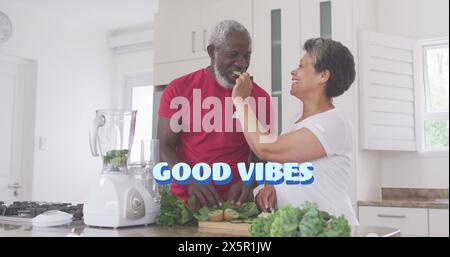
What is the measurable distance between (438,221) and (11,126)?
A: 2244 millimetres

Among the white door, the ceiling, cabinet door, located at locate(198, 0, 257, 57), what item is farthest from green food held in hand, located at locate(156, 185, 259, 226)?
the white door

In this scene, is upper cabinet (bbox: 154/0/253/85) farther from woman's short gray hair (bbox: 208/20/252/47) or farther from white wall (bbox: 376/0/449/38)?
white wall (bbox: 376/0/449/38)

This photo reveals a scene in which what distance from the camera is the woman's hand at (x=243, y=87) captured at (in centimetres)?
157

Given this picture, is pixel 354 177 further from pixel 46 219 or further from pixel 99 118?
pixel 46 219

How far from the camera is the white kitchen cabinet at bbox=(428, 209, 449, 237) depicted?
1641mm

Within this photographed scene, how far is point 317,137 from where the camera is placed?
1427mm

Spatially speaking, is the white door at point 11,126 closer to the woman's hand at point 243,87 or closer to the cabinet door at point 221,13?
the cabinet door at point 221,13

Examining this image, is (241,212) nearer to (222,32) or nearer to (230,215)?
(230,215)

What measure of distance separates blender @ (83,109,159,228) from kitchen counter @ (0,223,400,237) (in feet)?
0.08

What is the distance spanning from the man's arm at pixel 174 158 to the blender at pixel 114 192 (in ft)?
0.82

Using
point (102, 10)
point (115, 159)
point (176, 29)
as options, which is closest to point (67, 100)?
point (102, 10)

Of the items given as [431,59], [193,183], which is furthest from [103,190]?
[431,59]
